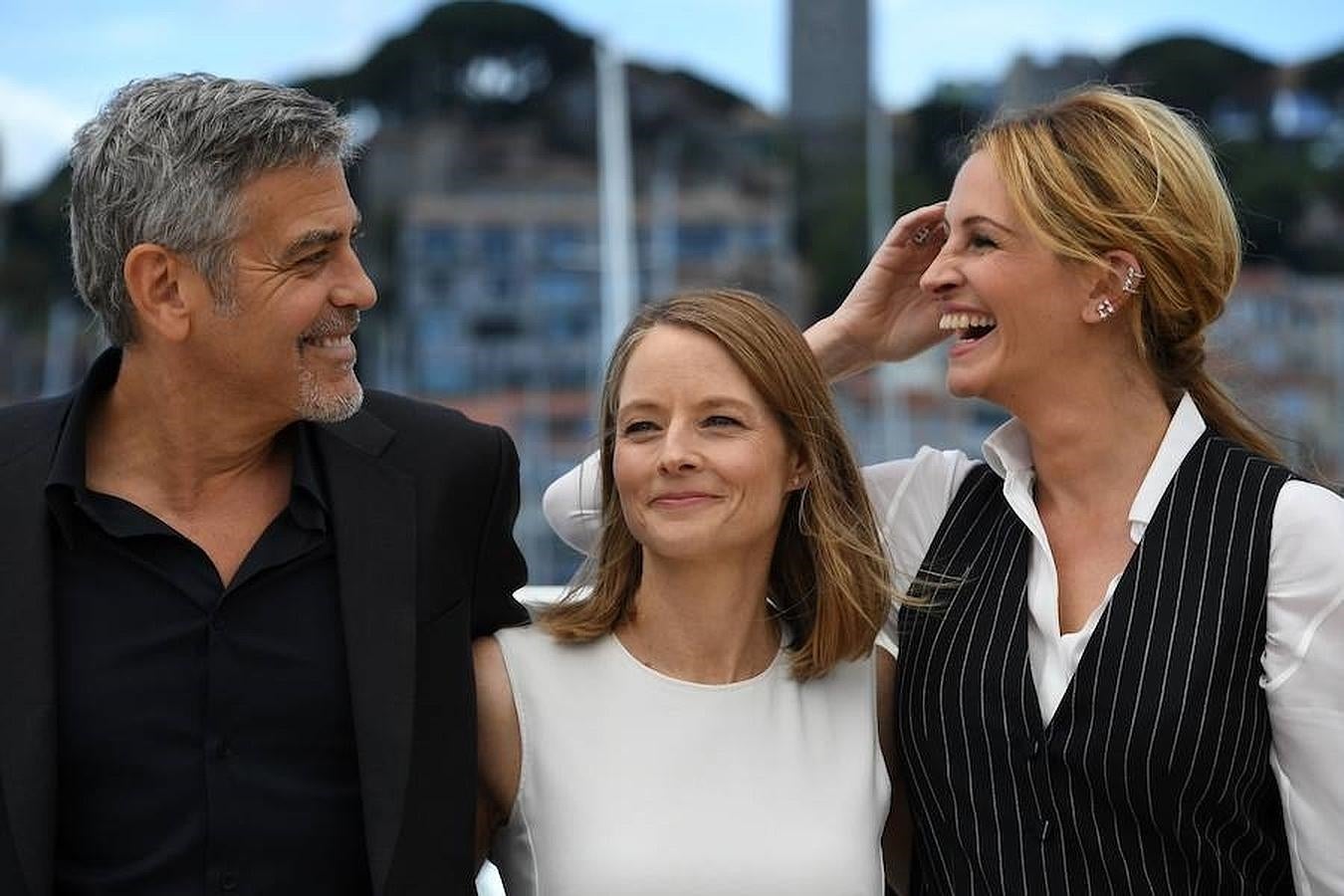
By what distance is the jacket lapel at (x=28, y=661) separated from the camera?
2105mm

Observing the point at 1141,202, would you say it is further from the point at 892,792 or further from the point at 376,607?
the point at 376,607

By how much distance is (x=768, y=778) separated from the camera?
2.42m

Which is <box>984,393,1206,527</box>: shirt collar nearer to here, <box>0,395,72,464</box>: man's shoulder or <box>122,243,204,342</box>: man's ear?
<box>122,243,204,342</box>: man's ear

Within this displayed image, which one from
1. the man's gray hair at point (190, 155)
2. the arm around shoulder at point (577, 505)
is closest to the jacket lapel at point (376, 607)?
the man's gray hair at point (190, 155)

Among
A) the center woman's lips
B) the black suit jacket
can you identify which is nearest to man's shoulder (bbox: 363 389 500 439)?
the black suit jacket

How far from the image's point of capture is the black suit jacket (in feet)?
7.03

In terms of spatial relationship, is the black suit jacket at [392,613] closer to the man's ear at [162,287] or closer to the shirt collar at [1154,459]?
the man's ear at [162,287]

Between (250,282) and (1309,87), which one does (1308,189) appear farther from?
(250,282)

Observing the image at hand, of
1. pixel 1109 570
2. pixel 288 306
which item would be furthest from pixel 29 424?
pixel 1109 570

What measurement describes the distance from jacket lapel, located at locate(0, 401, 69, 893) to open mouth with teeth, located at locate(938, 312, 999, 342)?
3.78 feet

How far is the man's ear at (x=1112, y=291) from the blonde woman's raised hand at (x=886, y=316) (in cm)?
39

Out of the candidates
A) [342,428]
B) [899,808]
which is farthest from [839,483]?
[342,428]

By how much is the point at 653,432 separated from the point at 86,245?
74cm

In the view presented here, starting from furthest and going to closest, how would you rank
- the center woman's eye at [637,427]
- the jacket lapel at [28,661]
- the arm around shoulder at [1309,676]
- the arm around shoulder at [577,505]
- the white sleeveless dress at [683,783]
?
the arm around shoulder at [577,505], the center woman's eye at [637,427], the white sleeveless dress at [683,783], the arm around shoulder at [1309,676], the jacket lapel at [28,661]
